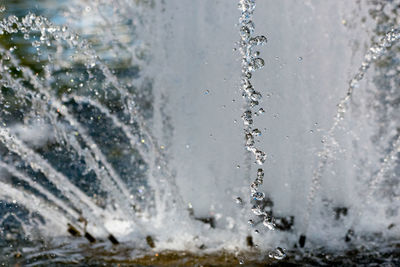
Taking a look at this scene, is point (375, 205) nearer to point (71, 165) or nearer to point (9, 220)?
point (71, 165)

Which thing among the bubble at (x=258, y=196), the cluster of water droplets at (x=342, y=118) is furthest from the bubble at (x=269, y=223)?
the cluster of water droplets at (x=342, y=118)

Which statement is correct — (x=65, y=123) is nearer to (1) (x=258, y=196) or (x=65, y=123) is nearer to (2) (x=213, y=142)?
(2) (x=213, y=142)

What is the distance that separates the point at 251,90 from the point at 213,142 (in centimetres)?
61

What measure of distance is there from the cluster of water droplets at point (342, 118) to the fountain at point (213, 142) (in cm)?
1

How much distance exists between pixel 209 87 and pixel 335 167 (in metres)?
1.37

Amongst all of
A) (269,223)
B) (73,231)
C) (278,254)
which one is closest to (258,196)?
(269,223)

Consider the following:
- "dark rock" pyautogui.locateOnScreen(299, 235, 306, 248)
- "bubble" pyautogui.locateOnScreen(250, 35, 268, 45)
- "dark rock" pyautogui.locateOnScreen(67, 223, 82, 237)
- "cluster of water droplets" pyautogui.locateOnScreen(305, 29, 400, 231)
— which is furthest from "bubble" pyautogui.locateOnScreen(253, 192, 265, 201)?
"dark rock" pyautogui.locateOnScreen(67, 223, 82, 237)

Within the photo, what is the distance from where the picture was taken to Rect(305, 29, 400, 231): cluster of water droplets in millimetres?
3336

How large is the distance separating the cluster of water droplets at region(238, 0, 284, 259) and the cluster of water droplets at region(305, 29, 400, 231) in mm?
452

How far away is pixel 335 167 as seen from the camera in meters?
3.39

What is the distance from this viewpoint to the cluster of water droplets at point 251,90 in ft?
10.9

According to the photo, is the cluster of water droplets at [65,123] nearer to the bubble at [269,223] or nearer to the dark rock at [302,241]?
the bubble at [269,223]

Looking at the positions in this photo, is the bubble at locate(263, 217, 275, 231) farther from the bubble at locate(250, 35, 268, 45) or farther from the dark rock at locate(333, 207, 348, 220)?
the bubble at locate(250, 35, 268, 45)

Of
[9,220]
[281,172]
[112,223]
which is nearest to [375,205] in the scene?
[281,172]
